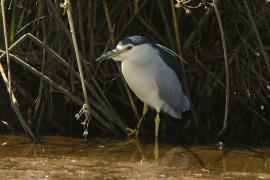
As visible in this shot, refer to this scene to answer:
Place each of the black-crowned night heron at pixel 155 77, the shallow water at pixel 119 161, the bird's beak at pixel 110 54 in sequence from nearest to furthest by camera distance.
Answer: the shallow water at pixel 119 161 < the bird's beak at pixel 110 54 < the black-crowned night heron at pixel 155 77

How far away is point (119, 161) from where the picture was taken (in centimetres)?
515

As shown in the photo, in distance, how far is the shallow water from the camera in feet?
15.6

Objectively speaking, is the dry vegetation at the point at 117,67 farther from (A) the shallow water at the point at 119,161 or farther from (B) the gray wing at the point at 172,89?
(A) the shallow water at the point at 119,161

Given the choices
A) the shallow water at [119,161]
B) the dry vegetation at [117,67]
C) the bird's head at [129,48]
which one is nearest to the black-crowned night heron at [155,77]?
the bird's head at [129,48]

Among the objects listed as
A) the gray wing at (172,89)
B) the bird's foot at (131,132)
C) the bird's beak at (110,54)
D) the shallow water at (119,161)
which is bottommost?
the shallow water at (119,161)

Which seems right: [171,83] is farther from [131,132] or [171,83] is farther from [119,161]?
[119,161]

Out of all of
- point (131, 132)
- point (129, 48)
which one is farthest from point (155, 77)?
point (131, 132)

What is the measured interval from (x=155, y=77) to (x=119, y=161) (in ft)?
3.43

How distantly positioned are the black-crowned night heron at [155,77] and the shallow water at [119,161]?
40 centimetres

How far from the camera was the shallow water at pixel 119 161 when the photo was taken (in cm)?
475

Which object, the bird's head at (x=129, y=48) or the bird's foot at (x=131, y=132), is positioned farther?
the bird's foot at (x=131, y=132)

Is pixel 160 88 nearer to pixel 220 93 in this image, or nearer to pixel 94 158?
A: pixel 220 93

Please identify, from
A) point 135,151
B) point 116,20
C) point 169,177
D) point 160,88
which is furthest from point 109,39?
point 169,177

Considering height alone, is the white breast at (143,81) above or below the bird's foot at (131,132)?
above
